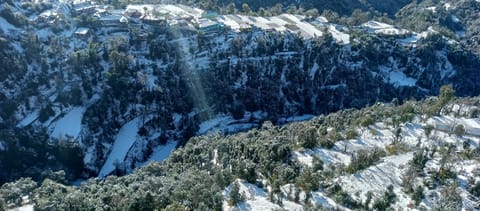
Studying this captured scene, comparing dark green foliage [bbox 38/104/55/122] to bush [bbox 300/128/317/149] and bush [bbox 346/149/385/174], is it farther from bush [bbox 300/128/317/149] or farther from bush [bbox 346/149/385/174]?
bush [bbox 346/149/385/174]

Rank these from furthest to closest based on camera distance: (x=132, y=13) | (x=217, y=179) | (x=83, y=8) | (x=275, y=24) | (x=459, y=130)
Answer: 1. (x=275, y=24)
2. (x=132, y=13)
3. (x=83, y=8)
4. (x=459, y=130)
5. (x=217, y=179)

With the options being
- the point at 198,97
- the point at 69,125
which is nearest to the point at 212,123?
the point at 198,97

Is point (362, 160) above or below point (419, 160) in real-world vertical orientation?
below

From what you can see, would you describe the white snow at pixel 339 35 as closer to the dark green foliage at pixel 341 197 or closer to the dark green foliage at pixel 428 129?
the dark green foliage at pixel 428 129

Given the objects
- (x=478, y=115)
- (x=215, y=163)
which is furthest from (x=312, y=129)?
(x=478, y=115)

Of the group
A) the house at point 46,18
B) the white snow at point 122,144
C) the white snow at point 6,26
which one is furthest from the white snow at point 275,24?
the white snow at point 6,26

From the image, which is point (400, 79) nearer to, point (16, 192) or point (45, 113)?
point (45, 113)

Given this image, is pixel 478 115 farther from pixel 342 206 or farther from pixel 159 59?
pixel 159 59
